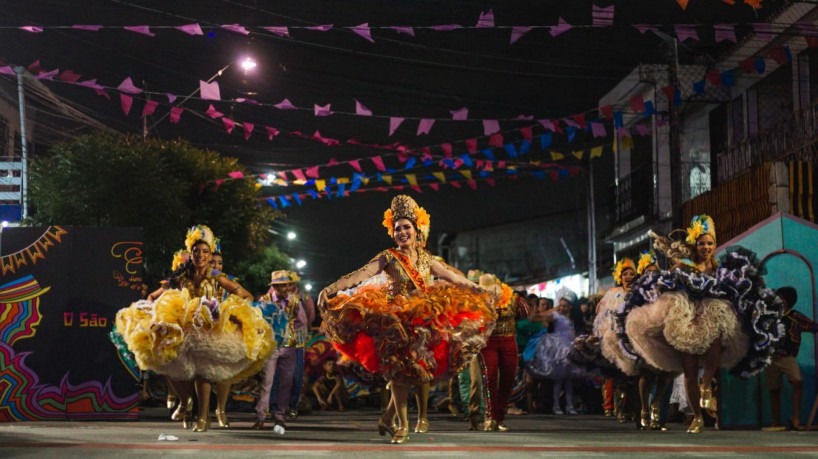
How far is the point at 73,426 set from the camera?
44.4 ft

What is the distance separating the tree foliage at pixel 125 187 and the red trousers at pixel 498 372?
50.8ft

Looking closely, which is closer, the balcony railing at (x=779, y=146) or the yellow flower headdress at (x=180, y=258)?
the yellow flower headdress at (x=180, y=258)

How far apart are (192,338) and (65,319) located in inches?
209

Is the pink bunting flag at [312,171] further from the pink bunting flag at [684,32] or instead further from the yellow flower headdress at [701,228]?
the yellow flower headdress at [701,228]

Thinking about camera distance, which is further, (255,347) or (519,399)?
(519,399)

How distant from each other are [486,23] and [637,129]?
9260mm

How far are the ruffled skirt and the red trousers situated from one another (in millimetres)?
3035

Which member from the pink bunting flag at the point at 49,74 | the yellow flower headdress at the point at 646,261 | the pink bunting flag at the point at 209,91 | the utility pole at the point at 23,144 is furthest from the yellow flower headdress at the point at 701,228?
the utility pole at the point at 23,144

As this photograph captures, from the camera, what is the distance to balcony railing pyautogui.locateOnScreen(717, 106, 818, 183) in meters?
22.1

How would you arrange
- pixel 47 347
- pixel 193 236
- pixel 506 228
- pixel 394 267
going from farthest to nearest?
pixel 506 228 → pixel 47 347 → pixel 193 236 → pixel 394 267

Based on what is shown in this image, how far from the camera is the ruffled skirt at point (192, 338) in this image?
1121cm

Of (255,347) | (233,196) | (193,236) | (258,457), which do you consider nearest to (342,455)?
(258,457)

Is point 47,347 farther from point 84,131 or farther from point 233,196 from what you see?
point 233,196

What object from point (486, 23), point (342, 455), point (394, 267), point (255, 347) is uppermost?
point (486, 23)
